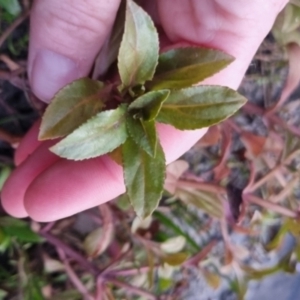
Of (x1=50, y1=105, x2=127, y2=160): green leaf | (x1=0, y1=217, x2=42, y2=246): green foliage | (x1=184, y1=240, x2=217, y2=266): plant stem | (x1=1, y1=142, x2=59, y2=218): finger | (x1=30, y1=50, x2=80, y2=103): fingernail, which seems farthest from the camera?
(x1=184, y1=240, x2=217, y2=266): plant stem

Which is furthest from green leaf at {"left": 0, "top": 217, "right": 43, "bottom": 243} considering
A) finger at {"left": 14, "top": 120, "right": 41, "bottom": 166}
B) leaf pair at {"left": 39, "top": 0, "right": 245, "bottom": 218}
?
leaf pair at {"left": 39, "top": 0, "right": 245, "bottom": 218}

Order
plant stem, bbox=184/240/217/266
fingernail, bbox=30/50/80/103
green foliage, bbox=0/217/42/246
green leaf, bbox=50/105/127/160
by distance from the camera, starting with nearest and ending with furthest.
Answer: green leaf, bbox=50/105/127/160 < fingernail, bbox=30/50/80/103 < green foliage, bbox=0/217/42/246 < plant stem, bbox=184/240/217/266

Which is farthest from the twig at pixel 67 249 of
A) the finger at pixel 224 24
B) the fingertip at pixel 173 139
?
the finger at pixel 224 24

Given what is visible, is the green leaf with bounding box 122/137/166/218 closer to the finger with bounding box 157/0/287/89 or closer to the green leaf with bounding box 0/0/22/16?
the finger with bounding box 157/0/287/89

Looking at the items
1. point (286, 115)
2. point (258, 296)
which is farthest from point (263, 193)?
point (258, 296)

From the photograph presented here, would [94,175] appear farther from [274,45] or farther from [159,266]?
[274,45]

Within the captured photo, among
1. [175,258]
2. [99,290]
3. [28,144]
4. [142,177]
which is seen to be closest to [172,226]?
[175,258]

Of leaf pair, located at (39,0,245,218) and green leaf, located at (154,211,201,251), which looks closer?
leaf pair, located at (39,0,245,218)

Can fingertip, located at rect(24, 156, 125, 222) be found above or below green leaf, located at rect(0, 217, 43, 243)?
above
